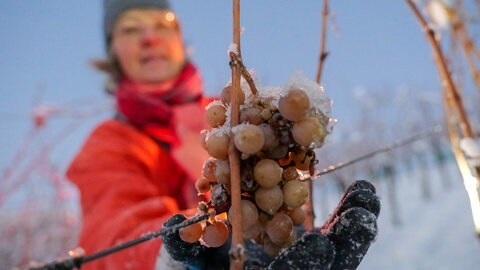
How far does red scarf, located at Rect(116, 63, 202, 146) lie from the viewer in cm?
191

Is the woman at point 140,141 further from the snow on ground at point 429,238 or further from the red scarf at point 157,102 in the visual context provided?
the snow on ground at point 429,238

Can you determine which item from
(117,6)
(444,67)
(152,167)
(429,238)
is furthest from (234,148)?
(429,238)

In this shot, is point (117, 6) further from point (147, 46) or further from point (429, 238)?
point (429, 238)

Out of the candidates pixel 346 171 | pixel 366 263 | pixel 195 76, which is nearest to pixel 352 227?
pixel 195 76

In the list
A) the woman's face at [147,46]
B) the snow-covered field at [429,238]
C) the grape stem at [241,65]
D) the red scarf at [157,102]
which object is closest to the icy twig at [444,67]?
the grape stem at [241,65]

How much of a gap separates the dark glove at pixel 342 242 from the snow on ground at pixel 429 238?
529cm

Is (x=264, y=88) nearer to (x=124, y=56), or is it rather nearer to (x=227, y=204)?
(x=227, y=204)

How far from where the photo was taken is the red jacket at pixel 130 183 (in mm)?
1095

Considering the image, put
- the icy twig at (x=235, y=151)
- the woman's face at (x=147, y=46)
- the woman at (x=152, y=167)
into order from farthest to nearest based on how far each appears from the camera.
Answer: the woman's face at (x=147, y=46), the woman at (x=152, y=167), the icy twig at (x=235, y=151)

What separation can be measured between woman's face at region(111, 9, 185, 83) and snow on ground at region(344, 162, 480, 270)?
13.8 ft

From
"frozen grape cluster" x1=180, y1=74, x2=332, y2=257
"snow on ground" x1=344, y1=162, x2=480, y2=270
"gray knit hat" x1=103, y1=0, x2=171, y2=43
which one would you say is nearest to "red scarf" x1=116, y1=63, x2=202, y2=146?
"gray knit hat" x1=103, y1=0, x2=171, y2=43

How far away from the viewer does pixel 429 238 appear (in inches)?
350

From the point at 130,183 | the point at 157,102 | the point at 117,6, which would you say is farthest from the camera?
the point at 117,6

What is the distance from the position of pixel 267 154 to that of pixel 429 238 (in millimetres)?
9521
